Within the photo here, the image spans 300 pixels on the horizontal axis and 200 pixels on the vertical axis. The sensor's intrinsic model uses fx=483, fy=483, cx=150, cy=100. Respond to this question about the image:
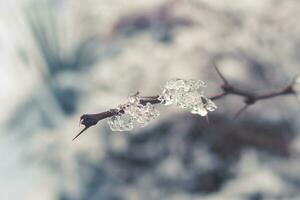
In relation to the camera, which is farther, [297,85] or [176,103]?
[297,85]

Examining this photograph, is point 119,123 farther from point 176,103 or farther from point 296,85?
point 296,85

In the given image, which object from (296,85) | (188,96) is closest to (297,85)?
(296,85)

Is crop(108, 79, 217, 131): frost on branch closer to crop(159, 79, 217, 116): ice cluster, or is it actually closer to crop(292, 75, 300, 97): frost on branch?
crop(159, 79, 217, 116): ice cluster

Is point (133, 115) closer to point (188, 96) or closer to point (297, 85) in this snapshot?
point (188, 96)

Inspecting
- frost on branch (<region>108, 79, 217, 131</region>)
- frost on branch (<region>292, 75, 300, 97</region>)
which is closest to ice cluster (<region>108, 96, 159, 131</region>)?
frost on branch (<region>108, 79, 217, 131</region>)

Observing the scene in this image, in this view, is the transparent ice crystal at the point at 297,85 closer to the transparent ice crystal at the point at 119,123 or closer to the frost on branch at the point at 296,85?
the frost on branch at the point at 296,85

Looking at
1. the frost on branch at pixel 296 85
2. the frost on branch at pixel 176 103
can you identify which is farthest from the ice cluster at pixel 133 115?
the frost on branch at pixel 296 85

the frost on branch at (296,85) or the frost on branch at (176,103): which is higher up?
the frost on branch at (176,103)

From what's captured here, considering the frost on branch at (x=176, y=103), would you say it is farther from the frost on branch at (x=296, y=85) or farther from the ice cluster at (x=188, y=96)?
the frost on branch at (x=296, y=85)

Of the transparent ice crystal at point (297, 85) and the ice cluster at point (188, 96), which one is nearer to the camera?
the ice cluster at point (188, 96)
